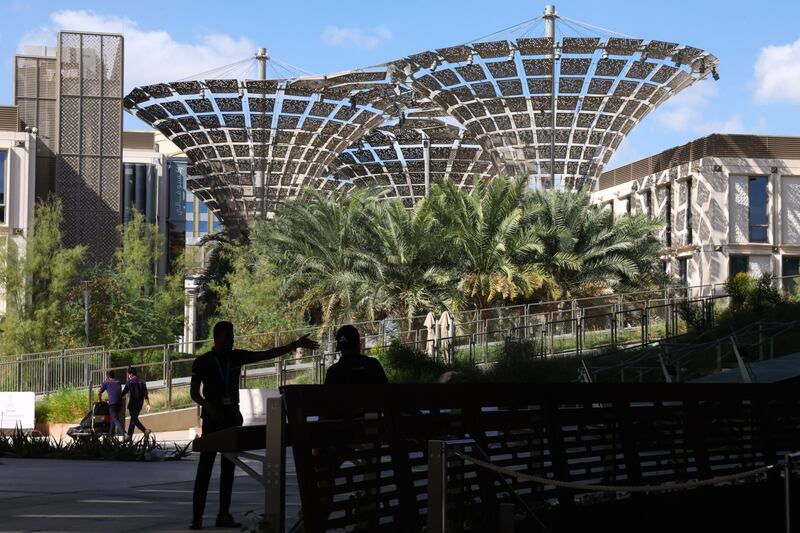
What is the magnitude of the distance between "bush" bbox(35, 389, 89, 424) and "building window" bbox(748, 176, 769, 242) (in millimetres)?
30258

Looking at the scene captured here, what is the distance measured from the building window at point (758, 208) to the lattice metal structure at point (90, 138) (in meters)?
25.9

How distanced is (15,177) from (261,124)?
12459mm

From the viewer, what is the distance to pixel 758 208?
49.3m

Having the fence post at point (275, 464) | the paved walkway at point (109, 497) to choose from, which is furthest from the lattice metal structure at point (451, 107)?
the fence post at point (275, 464)

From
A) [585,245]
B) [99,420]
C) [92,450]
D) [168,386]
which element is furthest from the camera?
[585,245]

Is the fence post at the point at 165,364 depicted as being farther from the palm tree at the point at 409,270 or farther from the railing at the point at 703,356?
the railing at the point at 703,356

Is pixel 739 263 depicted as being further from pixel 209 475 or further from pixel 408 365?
pixel 209 475

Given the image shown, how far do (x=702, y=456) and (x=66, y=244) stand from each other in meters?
44.1

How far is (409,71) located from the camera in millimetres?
50031

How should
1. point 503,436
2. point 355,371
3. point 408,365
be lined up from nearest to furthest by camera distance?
point 503,436, point 355,371, point 408,365

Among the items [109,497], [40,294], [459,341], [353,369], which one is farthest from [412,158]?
[353,369]

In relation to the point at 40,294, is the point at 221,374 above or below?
below

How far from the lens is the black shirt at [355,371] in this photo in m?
8.29

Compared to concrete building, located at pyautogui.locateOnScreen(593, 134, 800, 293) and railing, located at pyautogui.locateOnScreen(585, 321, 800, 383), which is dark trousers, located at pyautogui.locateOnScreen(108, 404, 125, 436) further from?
concrete building, located at pyautogui.locateOnScreen(593, 134, 800, 293)
